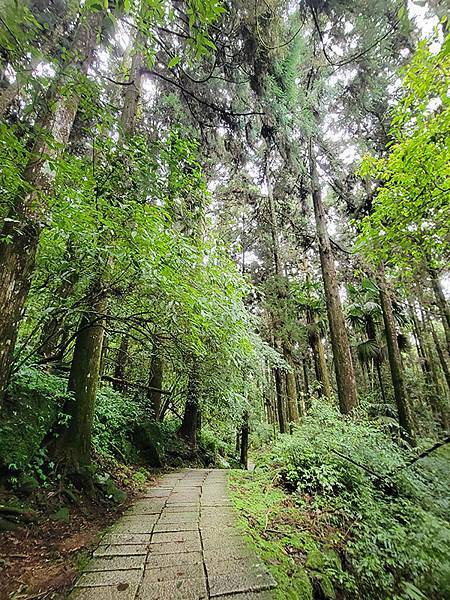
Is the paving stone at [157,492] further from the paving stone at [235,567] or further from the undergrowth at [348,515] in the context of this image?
the paving stone at [235,567]

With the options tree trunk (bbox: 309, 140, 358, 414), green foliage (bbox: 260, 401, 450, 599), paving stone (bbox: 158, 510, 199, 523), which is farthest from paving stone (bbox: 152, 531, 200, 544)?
tree trunk (bbox: 309, 140, 358, 414)

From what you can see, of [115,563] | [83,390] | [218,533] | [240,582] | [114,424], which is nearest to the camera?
[240,582]

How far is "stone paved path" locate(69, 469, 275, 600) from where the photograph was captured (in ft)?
6.30

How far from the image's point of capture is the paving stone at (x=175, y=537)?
2656 mm

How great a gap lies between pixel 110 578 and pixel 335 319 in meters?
5.95

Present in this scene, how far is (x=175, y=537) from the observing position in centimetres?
272

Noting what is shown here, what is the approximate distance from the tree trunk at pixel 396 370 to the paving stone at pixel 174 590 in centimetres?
569

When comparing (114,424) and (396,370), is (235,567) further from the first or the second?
(396,370)

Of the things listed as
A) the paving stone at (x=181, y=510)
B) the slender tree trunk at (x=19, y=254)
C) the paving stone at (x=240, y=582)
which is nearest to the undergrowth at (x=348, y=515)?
the paving stone at (x=240, y=582)

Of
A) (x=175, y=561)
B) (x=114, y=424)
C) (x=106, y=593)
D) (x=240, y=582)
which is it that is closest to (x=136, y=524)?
(x=175, y=561)

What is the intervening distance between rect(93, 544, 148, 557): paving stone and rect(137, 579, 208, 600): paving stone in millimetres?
481

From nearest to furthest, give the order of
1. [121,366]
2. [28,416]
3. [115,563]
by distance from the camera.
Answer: [115,563] → [28,416] → [121,366]

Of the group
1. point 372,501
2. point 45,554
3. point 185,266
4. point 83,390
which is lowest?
point 45,554

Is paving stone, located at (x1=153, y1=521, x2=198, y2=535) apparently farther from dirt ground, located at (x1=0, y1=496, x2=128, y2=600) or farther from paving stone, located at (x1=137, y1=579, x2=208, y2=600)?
paving stone, located at (x1=137, y1=579, x2=208, y2=600)
